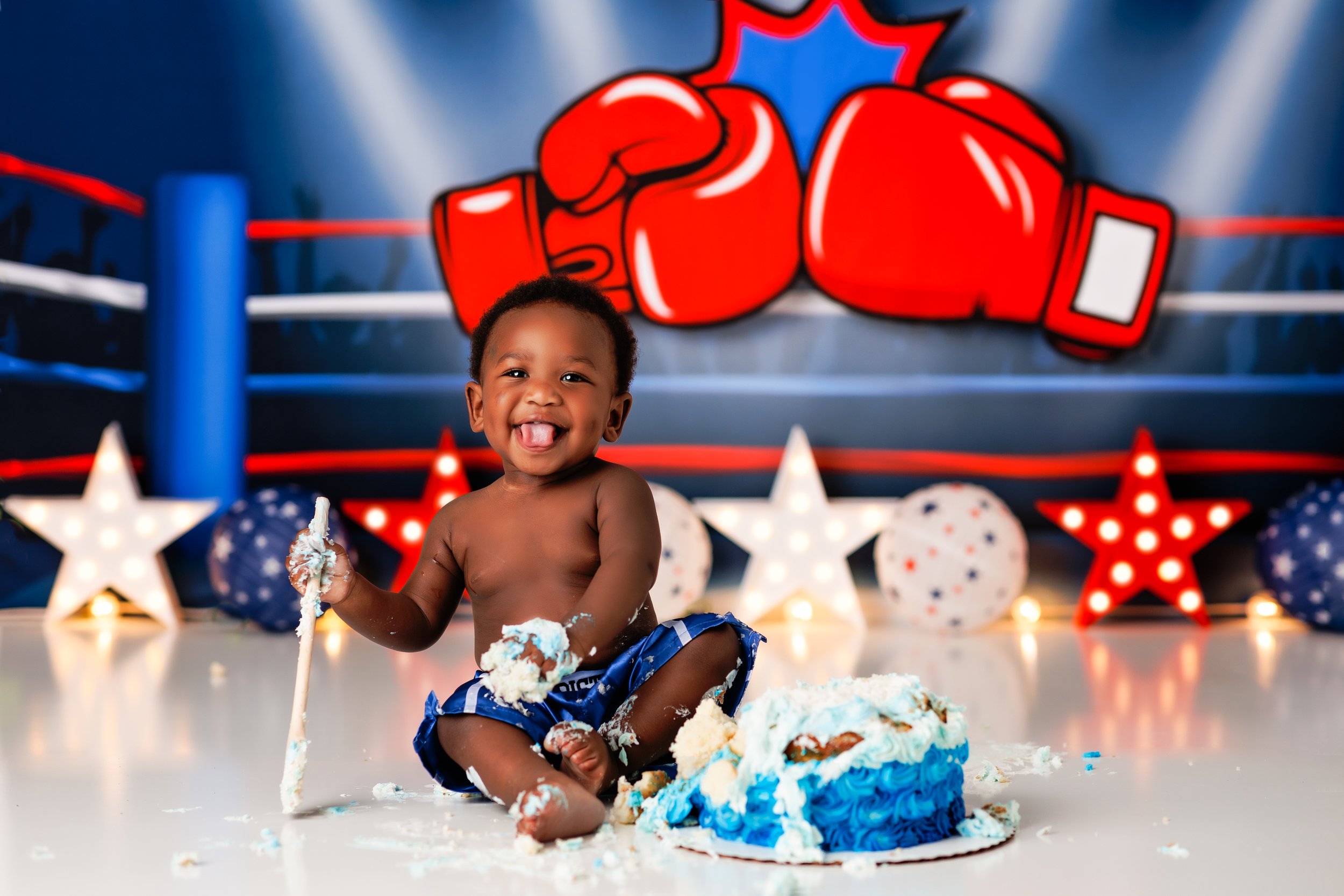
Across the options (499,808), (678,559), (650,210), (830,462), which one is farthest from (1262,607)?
(499,808)

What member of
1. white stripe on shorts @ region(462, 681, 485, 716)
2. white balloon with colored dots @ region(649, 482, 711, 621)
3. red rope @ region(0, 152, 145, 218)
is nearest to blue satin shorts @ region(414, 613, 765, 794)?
white stripe on shorts @ region(462, 681, 485, 716)

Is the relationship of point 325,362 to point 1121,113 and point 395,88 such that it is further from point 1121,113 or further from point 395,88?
point 1121,113

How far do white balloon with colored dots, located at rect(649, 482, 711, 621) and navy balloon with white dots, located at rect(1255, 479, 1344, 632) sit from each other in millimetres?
1845

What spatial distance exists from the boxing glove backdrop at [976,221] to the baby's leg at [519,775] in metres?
2.99

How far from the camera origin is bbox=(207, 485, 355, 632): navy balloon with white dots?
13.4 feet

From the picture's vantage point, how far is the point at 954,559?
164 inches

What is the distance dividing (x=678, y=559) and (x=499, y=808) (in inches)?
90.5

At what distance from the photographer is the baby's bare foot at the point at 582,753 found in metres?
1.89

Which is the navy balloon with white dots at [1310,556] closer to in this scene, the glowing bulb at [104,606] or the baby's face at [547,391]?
the baby's face at [547,391]

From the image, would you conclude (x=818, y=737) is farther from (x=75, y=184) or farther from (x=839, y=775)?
(x=75, y=184)

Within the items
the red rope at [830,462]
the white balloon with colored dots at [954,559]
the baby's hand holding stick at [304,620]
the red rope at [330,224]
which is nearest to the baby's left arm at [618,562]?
the baby's hand holding stick at [304,620]

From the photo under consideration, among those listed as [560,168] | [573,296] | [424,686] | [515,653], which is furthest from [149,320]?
[515,653]

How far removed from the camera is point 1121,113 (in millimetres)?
4648

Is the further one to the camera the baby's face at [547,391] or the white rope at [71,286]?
the white rope at [71,286]
